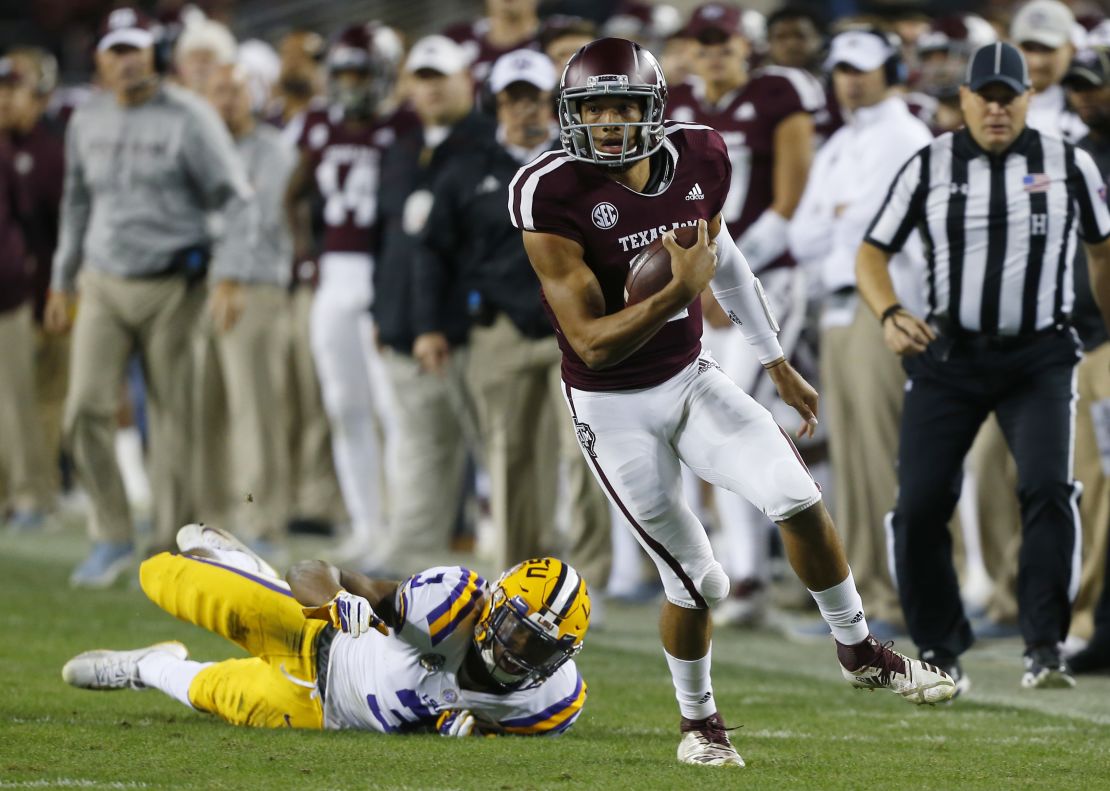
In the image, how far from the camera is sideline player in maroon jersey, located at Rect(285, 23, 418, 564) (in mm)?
9047

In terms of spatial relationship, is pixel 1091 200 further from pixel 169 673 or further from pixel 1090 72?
pixel 169 673

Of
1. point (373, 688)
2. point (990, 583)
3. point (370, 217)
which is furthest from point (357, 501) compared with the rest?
point (373, 688)

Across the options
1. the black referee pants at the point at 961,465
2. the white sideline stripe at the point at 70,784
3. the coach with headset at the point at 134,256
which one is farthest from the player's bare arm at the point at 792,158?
the white sideline stripe at the point at 70,784

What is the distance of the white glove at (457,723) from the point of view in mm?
4738

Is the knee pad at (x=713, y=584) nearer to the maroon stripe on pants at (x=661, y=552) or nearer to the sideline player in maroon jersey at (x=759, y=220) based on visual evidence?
the maroon stripe on pants at (x=661, y=552)

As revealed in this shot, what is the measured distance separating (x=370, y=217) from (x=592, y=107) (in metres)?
4.75

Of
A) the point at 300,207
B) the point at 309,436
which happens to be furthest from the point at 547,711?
the point at 309,436

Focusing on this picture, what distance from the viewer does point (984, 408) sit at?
5.87m

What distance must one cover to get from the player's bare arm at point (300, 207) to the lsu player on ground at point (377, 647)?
4434 mm

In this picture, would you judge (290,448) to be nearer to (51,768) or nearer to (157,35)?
(157,35)

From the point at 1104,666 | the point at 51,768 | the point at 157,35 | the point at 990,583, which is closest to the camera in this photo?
the point at 51,768

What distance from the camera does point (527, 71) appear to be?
7.10 metres

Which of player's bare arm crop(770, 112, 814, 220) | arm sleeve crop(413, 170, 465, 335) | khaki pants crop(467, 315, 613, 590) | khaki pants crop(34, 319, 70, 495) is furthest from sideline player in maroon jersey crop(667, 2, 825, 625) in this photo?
khaki pants crop(34, 319, 70, 495)

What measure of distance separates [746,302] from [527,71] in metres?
2.66
